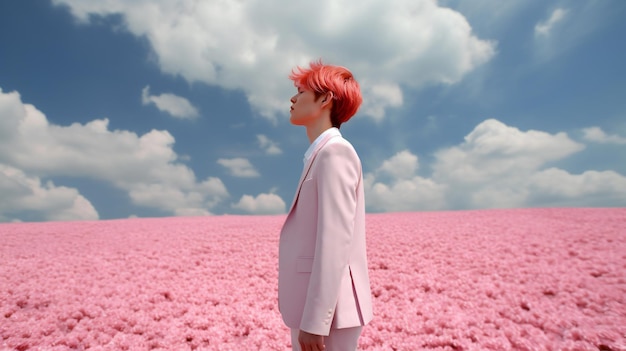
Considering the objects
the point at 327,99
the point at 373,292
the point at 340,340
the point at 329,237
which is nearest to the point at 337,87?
the point at 327,99

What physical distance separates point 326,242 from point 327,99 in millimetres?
1001

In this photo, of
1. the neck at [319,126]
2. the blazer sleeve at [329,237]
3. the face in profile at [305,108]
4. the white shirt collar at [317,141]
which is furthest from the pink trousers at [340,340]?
the face in profile at [305,108]

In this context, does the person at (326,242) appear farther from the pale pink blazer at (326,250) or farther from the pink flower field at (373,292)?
the pink flower field at (373,292)

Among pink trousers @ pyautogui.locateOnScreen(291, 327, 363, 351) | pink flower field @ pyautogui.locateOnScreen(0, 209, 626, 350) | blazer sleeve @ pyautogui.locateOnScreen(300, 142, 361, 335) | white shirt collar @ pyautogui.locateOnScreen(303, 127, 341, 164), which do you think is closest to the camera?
blazer sleeve @ pyautogui.locateOnScreen(300, 142, 361, 335)

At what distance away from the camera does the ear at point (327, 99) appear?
245cm

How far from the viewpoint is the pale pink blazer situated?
1961 millimetres

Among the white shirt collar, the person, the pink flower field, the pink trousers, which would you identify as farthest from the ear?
the pink flower field

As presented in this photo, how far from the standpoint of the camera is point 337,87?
2453 mm

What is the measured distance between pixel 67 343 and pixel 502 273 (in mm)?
8254

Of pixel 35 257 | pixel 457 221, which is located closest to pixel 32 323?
pixel 35 257

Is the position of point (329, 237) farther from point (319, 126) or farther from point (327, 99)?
point (327, 99)

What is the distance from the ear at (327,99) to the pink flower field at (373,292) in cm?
438

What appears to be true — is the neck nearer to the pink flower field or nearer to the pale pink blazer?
the pale pink blazer

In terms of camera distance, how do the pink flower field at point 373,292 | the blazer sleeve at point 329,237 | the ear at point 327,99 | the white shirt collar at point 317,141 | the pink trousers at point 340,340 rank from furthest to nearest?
the pink flower field at point 373,292, the ear at point 327,99, the white shirt collar at point 317,141, the pink trousers at point 340,340, the blazer sleeve at point 329,237
